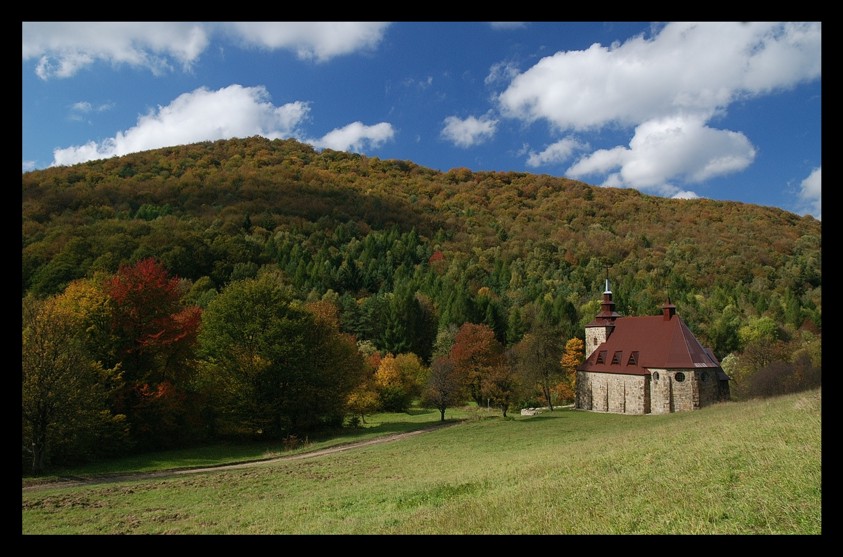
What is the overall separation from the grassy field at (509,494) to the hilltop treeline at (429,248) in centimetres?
2076

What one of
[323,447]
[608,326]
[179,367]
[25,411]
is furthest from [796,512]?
[608,326]

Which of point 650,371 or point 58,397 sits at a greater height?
point 58,397

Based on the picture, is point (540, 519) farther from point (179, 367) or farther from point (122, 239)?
point (122, 239)

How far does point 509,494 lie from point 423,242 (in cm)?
11802

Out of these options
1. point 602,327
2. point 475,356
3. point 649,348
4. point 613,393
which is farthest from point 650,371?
point 475,356

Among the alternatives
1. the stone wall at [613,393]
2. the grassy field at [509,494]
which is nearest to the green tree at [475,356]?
the stone wall at [613,393]

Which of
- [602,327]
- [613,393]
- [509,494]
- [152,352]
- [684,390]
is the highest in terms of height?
[152,352]

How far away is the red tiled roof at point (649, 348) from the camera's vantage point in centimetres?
4798

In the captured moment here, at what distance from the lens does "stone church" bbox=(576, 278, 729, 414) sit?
47.1 metres

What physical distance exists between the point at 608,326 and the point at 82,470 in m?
49.8

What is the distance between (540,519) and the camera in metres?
9.57

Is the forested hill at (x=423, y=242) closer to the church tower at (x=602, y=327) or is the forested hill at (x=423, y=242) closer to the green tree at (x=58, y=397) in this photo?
the church tower at (x=602, y=327)

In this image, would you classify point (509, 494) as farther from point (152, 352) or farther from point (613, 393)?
point (613, 393)

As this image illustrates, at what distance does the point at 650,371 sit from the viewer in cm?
4909
